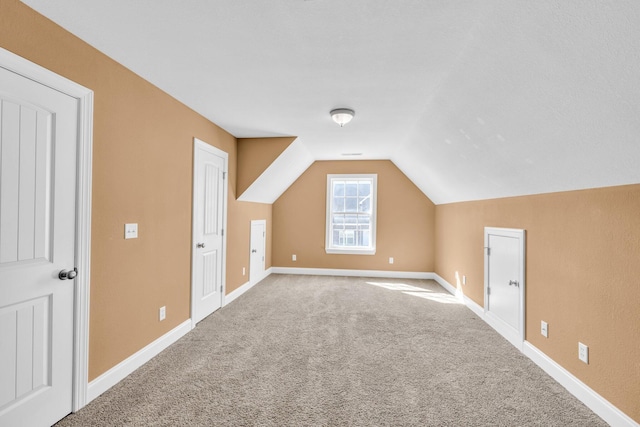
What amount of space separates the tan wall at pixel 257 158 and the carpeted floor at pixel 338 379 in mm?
1834

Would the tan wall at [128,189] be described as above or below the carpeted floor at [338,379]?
above

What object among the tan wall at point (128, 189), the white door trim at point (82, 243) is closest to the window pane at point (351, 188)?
the tan wall at point (128, 189)

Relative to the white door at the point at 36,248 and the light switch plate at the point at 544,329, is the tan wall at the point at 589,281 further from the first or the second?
the white door at the point at 36,248

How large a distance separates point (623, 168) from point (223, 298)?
4.01 metres

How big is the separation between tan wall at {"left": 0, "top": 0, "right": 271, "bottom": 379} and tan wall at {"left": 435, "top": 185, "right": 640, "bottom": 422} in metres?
3.27

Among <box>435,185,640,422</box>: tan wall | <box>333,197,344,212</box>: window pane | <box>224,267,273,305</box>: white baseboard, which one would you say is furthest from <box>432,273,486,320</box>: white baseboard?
<box>224,267,273,305</box>: white baseboard

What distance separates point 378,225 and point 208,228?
138 inches

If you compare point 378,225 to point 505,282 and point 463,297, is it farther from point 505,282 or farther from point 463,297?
point 505,282

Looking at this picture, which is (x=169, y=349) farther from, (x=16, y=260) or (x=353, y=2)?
(x=353, y=2)

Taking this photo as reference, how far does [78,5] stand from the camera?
164 centimetres

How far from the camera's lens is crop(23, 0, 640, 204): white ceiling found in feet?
4.74

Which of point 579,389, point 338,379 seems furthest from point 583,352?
point 338,379

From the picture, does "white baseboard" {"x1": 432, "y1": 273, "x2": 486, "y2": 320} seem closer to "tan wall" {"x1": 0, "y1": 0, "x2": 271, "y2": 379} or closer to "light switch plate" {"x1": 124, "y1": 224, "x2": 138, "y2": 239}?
"tan wall" {"x1": 0, "y1": 0, "x2": 271, "y2": 379}

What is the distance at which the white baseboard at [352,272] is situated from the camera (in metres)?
6.02
